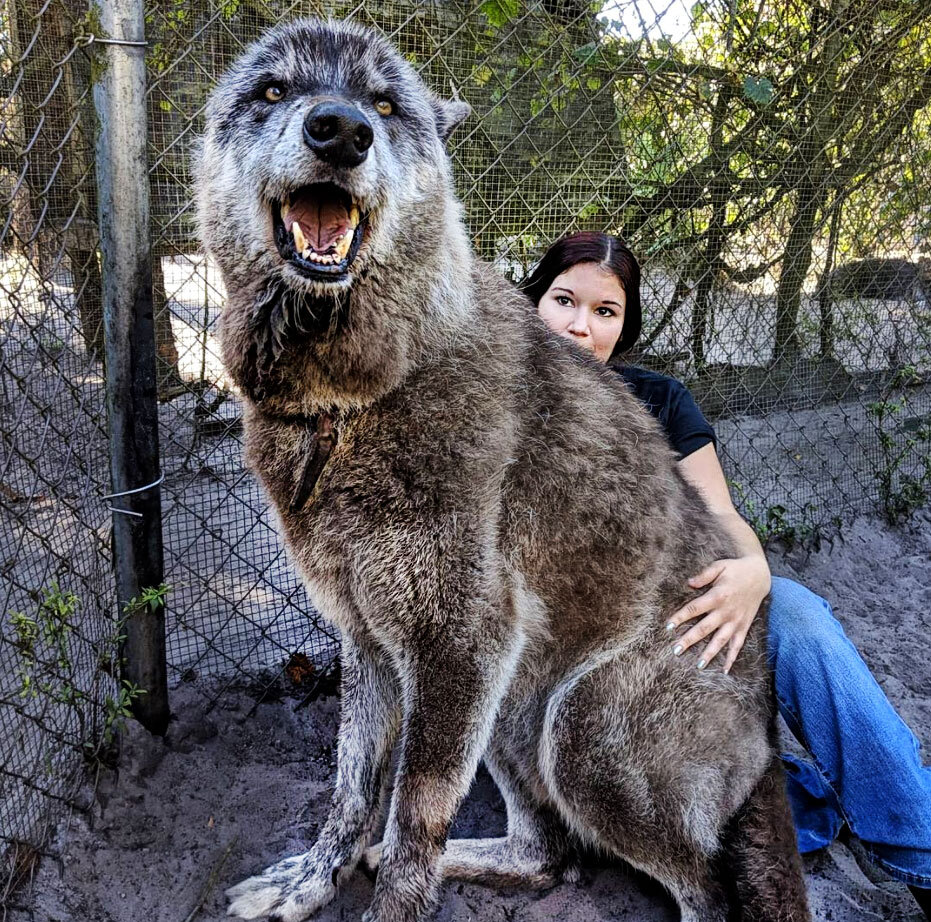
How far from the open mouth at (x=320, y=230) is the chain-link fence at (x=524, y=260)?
698 mm

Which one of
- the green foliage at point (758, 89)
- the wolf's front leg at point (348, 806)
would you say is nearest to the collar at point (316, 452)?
the wolf's front leg at point (348, 806)

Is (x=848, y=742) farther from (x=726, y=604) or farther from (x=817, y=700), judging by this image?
(x=726, y=604)

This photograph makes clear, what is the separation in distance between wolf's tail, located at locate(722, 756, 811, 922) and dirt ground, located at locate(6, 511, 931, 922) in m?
0.37

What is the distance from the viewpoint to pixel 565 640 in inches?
91.1

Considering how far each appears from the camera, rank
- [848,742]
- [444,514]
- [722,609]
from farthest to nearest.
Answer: [848,742] < [722,609] < [444,514]

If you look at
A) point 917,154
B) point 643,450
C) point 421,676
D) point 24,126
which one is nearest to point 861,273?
point 917,154

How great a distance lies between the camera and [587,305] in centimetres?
308

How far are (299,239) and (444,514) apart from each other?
0.82 m

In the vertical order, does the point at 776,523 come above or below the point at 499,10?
below

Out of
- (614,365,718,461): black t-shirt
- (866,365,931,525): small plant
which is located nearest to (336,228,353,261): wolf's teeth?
(614,365,718,461): black t-shirt

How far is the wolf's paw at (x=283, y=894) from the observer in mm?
2396

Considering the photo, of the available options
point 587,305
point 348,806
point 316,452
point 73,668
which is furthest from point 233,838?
point 587,305

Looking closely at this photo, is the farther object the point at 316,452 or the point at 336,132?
the point at 316,452

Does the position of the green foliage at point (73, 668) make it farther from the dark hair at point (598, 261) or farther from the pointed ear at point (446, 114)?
the dark hair at point (598, 261)
